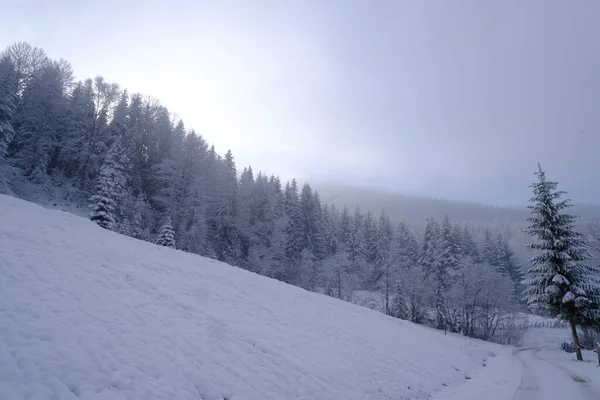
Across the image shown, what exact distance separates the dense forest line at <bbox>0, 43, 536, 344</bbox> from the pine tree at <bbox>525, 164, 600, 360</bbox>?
26.8 m

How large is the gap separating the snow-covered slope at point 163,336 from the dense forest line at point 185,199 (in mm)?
18758

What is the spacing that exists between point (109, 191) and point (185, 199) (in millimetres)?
7831

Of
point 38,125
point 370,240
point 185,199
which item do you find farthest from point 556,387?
point 370,240

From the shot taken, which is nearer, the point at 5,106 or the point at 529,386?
the point at 529,386

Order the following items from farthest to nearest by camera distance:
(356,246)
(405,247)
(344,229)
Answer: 1. (344,229)
2. (405,247)
3. (356,246)

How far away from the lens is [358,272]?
6212cm

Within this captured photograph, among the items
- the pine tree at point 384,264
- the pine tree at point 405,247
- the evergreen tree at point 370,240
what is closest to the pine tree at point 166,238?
the pine tree at point 384,264

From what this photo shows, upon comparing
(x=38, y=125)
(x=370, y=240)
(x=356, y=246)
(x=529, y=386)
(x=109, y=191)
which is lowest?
(x=356, y=246)

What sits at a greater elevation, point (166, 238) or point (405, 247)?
point (166, 238)

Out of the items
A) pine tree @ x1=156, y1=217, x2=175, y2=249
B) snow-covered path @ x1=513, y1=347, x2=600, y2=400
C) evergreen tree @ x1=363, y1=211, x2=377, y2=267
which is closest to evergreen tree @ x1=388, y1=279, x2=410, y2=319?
evergreen tree @ x1=363, y1=211, x2=377, y2=267

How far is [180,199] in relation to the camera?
35.4m

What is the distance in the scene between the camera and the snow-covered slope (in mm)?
5246

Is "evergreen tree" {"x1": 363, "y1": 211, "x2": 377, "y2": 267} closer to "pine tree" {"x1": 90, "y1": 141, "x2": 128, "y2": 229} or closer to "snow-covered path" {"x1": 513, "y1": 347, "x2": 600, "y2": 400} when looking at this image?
"pine tree" {"x1": 90, "y1": 141, "x2": 128, "y2": 229}

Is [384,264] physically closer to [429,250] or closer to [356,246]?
[356,246]
